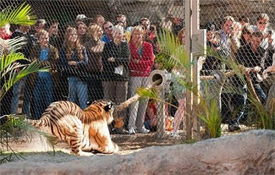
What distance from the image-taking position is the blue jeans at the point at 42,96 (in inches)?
396

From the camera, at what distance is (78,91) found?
9773 mm

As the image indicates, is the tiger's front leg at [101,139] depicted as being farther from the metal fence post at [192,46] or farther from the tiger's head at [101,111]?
the metal fence post at [192,46]

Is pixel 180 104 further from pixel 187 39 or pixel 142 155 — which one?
pixel 142 155

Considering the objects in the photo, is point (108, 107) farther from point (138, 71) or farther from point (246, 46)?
point (246, 46)

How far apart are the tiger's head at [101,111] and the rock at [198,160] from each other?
12.7 feet

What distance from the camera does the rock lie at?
13.9 ft

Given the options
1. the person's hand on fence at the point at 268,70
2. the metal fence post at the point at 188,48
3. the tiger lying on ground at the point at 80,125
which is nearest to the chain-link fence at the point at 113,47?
the person's hand on fence at the point at 268,70

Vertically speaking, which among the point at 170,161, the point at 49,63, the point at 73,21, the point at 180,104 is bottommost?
the point at 170,161

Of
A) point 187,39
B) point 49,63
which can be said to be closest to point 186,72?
point 187,39

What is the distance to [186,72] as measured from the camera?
6.99 metres

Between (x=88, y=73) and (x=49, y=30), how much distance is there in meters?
0.87

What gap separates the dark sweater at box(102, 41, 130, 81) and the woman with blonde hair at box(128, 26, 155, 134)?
2.7 inches

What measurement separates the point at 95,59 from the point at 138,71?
0.63 m

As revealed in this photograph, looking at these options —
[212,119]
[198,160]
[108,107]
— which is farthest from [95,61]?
[198,160]
